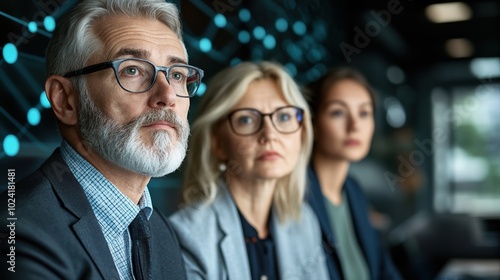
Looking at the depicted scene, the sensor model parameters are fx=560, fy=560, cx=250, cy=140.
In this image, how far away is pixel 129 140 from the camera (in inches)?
45.1

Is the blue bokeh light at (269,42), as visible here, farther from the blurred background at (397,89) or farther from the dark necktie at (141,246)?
the dark necktie at (141,246)

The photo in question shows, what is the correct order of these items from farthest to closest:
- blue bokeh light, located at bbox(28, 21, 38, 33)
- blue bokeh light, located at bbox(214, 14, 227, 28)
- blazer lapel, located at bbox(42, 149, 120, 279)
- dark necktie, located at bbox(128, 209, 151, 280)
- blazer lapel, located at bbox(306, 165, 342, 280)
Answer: blue bokeh light, located at bbox(214, 14, 227, 28) → blazer lapel, located at bbox(306, 165, 342, 280) → blue bokeh light, located at bbox(28, 21, 38, 33) → dark necktie, located at bbox(128, 209, 151, 280) → blazer lapel, located at bbox(42, 149, 120, 279)

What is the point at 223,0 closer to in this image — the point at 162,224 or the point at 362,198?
the point at 362,198

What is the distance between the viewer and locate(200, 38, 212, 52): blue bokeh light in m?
2.26

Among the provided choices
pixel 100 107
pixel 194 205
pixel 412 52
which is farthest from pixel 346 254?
pixel 412 52

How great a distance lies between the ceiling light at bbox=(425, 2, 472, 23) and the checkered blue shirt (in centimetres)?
415

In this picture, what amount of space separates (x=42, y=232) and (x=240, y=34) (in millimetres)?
1757

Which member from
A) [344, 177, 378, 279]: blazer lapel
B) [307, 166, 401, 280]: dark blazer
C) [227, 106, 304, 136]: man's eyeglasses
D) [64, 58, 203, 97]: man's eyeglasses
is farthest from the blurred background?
[344, 177, 378, 279]: blazer lapel

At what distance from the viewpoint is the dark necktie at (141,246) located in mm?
1237

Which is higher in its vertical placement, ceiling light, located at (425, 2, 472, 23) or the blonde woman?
ceiling light, located at (425, 2, 472, 23)

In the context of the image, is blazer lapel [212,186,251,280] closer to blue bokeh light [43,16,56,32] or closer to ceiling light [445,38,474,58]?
blue bokeh light [43,16,56,32]

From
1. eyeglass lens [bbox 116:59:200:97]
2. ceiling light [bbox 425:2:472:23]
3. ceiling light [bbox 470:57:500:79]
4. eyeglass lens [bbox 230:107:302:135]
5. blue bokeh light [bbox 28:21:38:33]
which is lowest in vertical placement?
eyeglass lens [bbox 230:107:302:135]

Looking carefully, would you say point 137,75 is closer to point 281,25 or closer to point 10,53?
point 10,53

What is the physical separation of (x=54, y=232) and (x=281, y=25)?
2283mm
